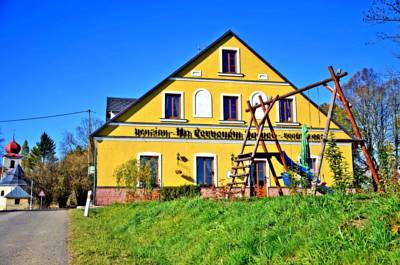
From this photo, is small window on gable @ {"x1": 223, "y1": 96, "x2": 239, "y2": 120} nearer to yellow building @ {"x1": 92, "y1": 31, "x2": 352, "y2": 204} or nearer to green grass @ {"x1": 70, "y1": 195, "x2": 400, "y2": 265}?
yellow building @ {"x1": 92, "y1": 31, "x2": 352, "y2": 204}

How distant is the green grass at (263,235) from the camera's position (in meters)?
4.52

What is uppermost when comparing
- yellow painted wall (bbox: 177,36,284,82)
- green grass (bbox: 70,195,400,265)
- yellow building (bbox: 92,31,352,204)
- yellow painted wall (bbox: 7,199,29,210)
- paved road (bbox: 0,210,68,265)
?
yellow painted wall (bbox: 177,36,284,82)

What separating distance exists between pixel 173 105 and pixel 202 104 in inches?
66.9

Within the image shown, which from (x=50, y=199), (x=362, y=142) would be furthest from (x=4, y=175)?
(x=362, y=142)

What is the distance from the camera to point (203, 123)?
950 inches

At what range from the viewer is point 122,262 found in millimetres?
6801

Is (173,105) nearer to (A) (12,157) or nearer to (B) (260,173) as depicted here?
(B) (260,173)

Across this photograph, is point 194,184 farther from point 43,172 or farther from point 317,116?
point 43,172

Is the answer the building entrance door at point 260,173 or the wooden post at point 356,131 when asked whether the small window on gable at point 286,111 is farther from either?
the wooden post at point 356,131

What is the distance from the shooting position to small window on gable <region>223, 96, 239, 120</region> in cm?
2486

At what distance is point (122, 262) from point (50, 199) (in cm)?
4554

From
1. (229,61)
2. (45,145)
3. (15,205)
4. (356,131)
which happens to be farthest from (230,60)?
(45,145)

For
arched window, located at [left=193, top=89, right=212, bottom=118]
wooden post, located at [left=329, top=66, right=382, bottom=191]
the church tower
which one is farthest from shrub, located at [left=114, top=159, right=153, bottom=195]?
the church tower

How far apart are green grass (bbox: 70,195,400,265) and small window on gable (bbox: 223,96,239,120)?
599 inches
